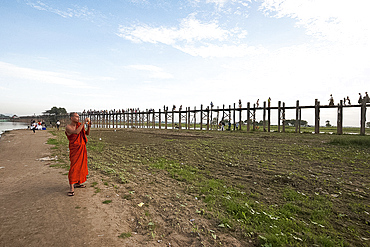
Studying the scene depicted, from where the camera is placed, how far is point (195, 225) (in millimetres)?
3875

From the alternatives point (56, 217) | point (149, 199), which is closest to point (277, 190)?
point (149, 199)

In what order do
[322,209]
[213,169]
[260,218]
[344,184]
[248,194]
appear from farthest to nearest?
1. [213,169]
2. [344,184]
3. [248,194]
4. [322,209]
5. [260,218]

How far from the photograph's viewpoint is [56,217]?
3900 mm

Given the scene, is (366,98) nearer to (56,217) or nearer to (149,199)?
(149,199)

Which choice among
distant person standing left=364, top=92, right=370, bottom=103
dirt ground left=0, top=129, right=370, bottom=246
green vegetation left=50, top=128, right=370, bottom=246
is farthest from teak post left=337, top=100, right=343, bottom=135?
dirt ground left=0, top=129, right=370, bottom=246

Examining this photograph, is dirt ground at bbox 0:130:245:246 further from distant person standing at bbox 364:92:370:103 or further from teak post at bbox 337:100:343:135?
distant person standing at bbox 364:92:370:103

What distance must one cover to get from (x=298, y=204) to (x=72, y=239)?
196 inches

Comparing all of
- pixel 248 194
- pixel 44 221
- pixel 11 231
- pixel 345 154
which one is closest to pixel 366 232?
pixel 248 194

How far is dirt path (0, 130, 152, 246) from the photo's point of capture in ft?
10.6

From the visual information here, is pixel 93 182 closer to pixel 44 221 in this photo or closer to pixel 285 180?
pixel 44 221

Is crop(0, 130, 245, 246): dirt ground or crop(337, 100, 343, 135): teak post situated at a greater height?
crop(337, 100, 343, 135): teak post

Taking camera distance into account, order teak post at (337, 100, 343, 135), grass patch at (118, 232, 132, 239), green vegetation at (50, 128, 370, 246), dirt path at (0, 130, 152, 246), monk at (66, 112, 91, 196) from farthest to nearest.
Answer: teak post at (337, 100, 343, 135)
monk at (66, 112, 91, 196)
green vegetation at (50, 128, 370, 246)
grass patch at (118, 232, 132, 239)
dirt path at (0, 130, 152, 246)

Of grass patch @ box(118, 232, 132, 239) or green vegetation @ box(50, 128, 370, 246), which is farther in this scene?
green vegetation @ box(50, 128, 370, 246)

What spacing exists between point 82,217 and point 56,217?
494 mm
